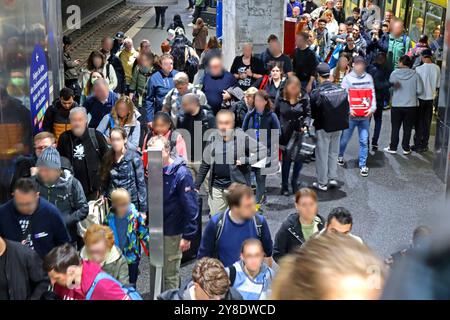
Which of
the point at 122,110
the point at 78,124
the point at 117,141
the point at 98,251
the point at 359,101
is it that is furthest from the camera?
the point at 359,101

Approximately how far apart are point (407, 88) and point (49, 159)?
265 inches

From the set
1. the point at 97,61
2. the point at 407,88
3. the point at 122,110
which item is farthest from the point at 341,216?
the point at 407,88

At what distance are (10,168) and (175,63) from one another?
4933 mm

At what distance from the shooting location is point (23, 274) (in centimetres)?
489

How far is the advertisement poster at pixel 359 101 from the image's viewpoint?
1053 cm

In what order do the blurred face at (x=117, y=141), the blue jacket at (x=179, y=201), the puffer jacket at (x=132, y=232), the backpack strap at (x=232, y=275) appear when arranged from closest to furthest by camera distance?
the backpack strap at (x=232, y=275)
the puffer jacket at (x=132, y=232)
the blue jacket at (x=179, y=201)
the blurred face at (x=117, y=141)

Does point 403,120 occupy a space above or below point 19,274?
below

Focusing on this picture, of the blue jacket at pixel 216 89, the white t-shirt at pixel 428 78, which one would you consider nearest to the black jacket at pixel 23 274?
the blue jacket at pixel 216 89

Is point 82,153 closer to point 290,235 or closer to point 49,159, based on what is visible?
point 49,159

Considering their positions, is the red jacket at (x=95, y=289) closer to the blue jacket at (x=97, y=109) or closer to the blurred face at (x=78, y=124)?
the blurred face at (x=78, y=124)

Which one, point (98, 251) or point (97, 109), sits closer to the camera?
point (98, 251)

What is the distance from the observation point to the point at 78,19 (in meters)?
26.9

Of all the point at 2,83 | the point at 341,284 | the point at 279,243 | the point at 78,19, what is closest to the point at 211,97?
the point at 2,83

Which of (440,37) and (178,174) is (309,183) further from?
(440,37)
